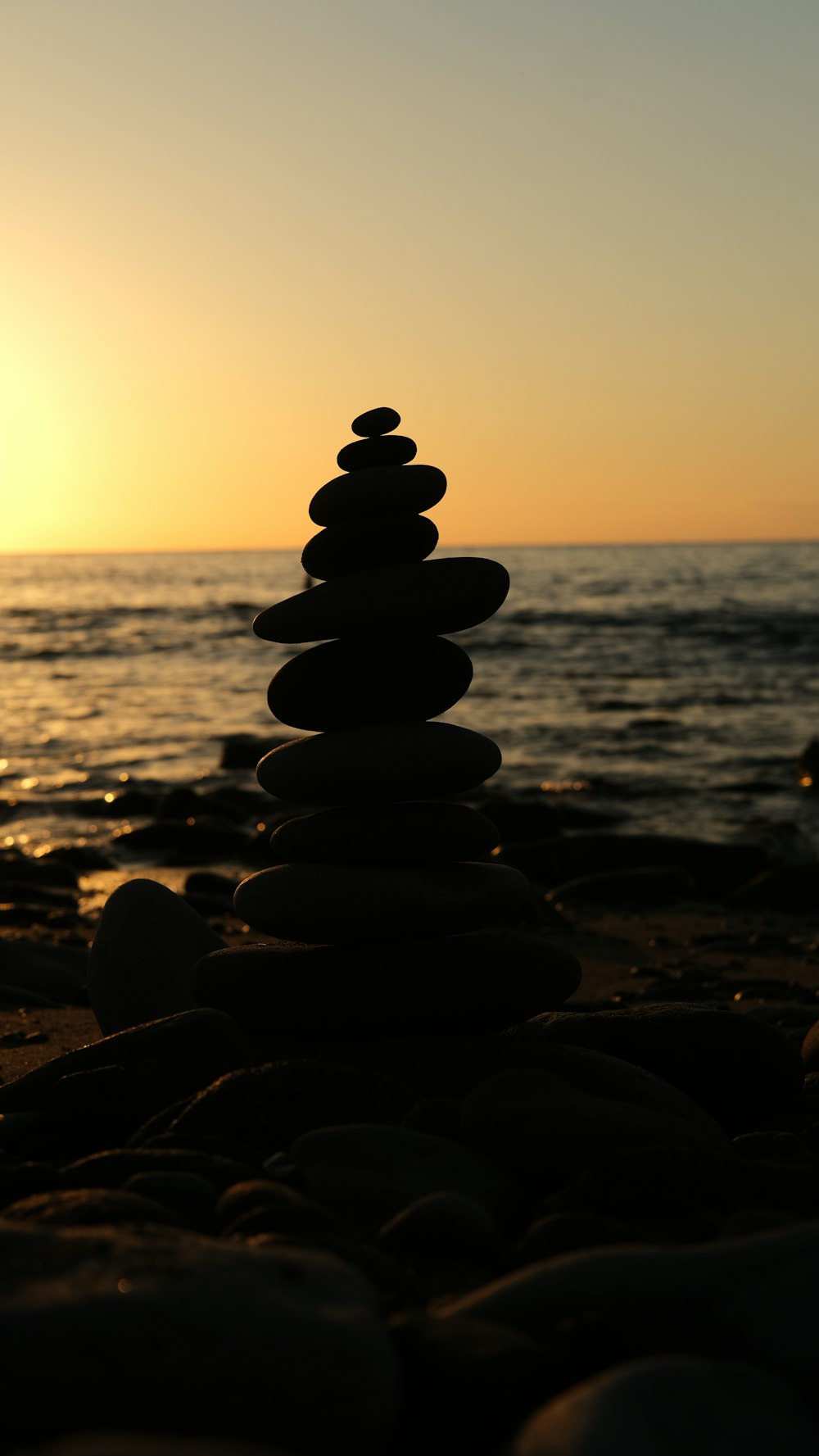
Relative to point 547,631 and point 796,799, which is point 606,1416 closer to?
point 796,799

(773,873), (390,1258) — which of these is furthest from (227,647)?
(390,1258)

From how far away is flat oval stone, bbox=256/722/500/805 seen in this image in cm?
537

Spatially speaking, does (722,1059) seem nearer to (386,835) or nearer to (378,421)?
(386,835)

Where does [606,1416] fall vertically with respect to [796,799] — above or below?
above

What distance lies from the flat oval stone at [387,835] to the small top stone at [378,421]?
1482 mm

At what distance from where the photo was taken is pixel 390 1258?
119 inches

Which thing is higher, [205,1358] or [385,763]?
[385,763]

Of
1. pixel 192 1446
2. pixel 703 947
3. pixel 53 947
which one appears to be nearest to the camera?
pixel 192 1446

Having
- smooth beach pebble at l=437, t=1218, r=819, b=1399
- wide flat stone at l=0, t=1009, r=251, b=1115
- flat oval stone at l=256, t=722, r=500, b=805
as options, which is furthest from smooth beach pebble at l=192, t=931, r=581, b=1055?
smooth beach pebble at l=437, t=1218, r=819, b=1399

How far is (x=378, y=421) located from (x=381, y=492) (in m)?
0.32

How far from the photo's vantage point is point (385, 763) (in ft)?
17.6

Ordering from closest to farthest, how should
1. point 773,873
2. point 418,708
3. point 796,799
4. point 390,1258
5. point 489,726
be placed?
1. point 390,1258
2. point 418,708
3. point 773,873
4. point 796,799
5. point 489,726

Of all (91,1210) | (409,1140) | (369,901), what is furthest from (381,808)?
(91,1210)

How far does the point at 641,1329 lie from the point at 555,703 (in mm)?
23515
